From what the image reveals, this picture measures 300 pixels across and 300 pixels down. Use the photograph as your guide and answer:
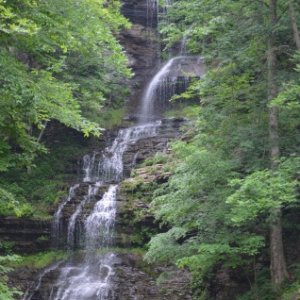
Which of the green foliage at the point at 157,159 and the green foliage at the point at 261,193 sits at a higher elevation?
the green foliage at the point at 157,159

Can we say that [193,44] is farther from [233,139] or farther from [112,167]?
[112,167]

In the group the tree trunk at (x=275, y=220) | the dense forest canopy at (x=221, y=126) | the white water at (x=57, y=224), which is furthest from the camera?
the white water at (x=57, y=224)

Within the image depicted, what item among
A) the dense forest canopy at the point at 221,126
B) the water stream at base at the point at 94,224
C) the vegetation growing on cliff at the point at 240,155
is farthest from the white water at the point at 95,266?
the vegetation growing on cliff at the point at 240,155

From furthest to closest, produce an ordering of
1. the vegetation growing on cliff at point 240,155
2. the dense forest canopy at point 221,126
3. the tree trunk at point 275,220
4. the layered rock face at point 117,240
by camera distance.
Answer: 1. the layered rock face at point 117,240
2. the tree trunk at point 275,220
3. the vegetation growing on cliff at point 240,155
4. the dense forest canopy at point 221,126

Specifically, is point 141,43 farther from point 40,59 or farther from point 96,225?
point 40,59

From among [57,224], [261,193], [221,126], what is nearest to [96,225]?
[57,224]

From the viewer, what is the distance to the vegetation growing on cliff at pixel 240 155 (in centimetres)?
917

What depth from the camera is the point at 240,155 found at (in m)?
10.5

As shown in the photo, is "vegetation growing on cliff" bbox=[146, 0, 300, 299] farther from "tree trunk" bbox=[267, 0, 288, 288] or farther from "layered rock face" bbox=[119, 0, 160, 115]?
"layered rock face" bbox=[119, 0, 160, 115]

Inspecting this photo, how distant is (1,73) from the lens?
287 inches

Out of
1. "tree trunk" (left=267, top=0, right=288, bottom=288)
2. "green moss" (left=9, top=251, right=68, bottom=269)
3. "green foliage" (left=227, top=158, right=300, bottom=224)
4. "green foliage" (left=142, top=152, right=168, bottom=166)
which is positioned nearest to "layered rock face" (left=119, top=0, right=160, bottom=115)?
"green foliage" (left=142, top=152, right=168, bottom=166)

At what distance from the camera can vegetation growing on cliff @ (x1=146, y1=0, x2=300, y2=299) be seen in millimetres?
9172

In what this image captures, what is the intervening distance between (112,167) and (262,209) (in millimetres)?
13516

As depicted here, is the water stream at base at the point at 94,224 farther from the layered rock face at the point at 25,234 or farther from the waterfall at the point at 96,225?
the layered rock face at the point at 25,234
